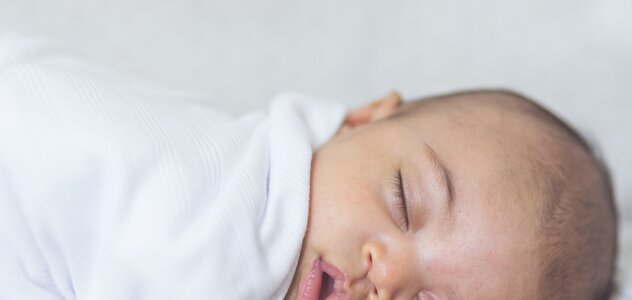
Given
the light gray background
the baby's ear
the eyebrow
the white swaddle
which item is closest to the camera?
the white swaddle

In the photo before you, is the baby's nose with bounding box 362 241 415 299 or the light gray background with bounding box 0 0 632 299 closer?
the baby's nose with bounding box 362 241 415 299

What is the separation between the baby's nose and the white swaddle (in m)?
0.10

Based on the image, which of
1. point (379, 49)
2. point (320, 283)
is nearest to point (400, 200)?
point (320, 283)

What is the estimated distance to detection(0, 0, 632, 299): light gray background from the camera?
174 centimetres

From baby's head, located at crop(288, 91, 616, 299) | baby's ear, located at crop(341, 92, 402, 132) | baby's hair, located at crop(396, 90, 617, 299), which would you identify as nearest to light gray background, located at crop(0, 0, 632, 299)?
baby's ear, located at crop(341, 92, 402, 132)

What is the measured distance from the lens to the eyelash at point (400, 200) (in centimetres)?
108

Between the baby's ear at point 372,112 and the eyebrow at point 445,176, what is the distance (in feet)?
0.81

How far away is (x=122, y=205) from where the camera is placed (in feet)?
3.20

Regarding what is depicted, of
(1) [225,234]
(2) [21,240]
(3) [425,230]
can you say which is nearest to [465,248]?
(3) [425,230]

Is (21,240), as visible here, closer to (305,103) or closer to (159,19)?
(305,103)

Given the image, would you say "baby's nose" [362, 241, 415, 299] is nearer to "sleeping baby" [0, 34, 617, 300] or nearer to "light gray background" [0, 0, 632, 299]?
"sleeping baby" [0, 34, 617, 300]

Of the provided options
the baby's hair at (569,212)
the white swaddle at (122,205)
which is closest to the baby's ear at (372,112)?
the baby's hair at (569,212)

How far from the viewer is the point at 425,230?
3.51 ft

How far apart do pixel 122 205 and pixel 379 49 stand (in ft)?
3.26
